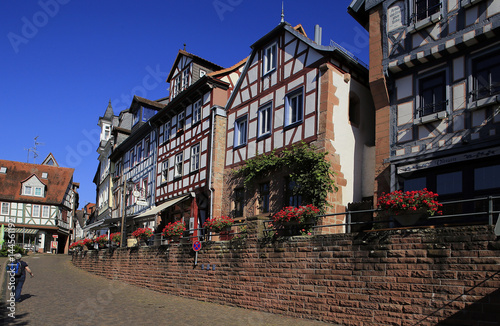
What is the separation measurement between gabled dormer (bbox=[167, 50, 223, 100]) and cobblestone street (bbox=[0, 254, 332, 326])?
13.3 meters

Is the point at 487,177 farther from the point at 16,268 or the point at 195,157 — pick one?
the point at 195,157

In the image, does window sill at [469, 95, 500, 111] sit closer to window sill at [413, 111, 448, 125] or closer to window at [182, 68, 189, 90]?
window sill at [413, 111, 448, 125]

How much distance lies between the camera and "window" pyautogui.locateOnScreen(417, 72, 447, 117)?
1409 centimetres

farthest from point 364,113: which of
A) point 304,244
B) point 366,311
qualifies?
point 366,311

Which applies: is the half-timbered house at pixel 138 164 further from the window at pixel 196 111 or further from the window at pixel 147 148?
the window at pixel 196 111

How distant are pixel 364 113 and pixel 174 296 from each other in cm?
983

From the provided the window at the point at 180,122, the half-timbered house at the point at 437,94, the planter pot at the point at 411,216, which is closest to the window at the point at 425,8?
the half-timbered house at the point at 437,94

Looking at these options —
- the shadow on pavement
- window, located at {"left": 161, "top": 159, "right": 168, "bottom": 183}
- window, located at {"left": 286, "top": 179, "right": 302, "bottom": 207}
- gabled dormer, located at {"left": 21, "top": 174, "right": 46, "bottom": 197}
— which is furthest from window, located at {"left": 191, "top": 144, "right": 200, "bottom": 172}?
gabled dormer, located at {"left": 21, "top": 174, "right": 46, "bottom": 197}

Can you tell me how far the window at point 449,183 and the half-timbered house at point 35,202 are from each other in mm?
48441

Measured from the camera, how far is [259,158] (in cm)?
1970

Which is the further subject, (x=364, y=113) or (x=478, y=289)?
(x=364, y=113)

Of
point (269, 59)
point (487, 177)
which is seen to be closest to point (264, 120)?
point (269, 59)

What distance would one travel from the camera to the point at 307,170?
1716 centimetres

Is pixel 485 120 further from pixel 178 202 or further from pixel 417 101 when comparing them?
pixel 178 202
